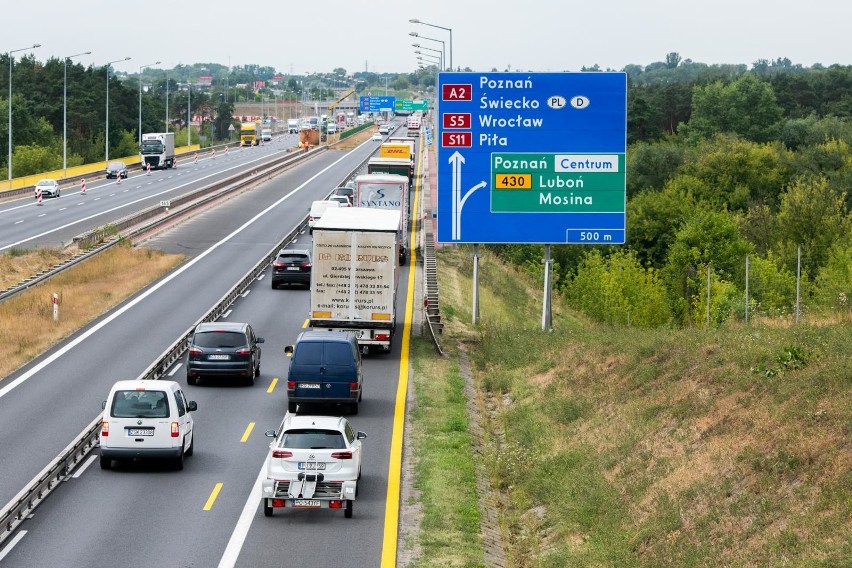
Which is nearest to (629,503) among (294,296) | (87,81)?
(294,296)

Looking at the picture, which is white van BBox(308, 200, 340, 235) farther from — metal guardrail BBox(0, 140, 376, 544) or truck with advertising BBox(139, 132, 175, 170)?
truck with advertising BBox(139, 132, 175, 170)

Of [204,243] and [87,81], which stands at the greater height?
[87,81]

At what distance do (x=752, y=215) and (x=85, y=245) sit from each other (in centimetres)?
5775

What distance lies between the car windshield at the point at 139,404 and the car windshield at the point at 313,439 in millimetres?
3994

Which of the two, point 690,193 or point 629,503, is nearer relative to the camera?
point 629,503

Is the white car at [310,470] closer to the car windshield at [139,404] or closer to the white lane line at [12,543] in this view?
the car windshield at [139,404]

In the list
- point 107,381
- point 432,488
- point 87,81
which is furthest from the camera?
point 87,81

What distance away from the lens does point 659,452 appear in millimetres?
24219

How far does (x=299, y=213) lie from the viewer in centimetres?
8456

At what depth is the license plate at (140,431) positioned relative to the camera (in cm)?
2564

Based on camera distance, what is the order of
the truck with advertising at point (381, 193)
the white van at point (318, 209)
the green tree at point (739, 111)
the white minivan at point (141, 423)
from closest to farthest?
1. the white minivan at point (141, 423)
2. the truck with advertising at point (381, 193)
3. the white van at point (318, 209)
4. the green tree at point (739, 111)

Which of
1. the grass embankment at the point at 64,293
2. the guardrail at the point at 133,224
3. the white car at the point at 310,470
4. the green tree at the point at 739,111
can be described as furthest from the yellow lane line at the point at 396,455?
the green tree at the point at 739,111

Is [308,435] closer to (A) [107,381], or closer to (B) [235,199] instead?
(A) [107,381]

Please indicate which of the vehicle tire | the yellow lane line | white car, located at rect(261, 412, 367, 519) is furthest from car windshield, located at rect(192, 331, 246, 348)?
white car, located at rect(261, 412, 367, 519)
